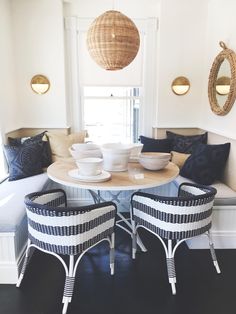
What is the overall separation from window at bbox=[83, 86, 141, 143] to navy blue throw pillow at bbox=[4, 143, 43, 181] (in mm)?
1264

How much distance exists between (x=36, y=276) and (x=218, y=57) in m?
3.17

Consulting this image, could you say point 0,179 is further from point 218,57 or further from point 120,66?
point 218,57

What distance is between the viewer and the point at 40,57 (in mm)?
3941

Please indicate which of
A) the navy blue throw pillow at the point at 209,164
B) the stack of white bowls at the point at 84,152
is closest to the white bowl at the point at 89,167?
the stack of white bowls at the point at 84,152

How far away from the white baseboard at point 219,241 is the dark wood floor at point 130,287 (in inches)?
2.4

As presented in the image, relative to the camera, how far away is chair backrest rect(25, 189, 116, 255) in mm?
1879

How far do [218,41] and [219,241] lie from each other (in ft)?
8.14

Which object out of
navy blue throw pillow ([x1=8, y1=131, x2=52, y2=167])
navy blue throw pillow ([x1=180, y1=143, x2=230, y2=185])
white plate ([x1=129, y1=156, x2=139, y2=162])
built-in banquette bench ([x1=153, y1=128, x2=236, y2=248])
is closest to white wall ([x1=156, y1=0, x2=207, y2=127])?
navy blue throw pillow ([x1=180, y1=143, x2=230, y2=185])

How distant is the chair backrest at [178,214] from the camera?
209 centimetres

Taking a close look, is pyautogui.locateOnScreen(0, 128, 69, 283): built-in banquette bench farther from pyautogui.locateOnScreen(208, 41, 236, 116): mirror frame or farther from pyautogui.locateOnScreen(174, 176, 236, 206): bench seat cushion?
pyautogui.locateOnScreen(208, 41, 236, 116): mirror frame

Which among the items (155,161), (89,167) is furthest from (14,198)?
(155,161)

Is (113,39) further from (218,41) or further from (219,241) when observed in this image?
(219,241)

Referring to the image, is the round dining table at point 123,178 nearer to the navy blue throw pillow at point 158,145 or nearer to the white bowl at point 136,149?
the white bowl at point 136,149

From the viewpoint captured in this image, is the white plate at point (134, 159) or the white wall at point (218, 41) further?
the white wall at point (218, 41)
